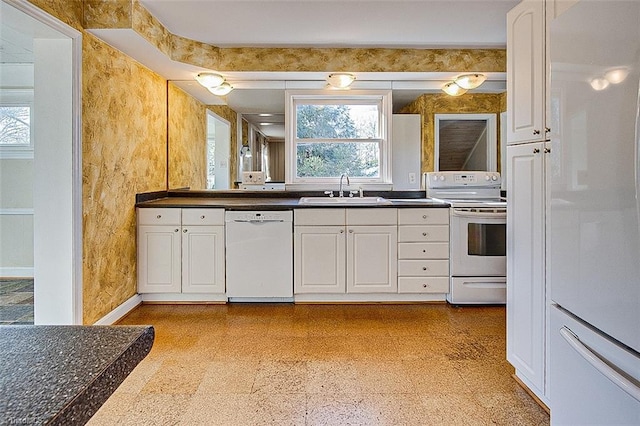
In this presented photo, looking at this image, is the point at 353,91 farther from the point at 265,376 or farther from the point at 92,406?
the point at 92,406

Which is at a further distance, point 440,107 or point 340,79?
point 440,107

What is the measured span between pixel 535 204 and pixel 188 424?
6.06 ft

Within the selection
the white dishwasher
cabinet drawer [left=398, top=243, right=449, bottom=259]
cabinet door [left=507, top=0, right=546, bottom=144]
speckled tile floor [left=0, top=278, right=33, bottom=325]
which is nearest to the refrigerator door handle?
cabinet door [left=507, top=0, right=546, bottom=144]

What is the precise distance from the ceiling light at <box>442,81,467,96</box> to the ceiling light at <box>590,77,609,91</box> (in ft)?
9.74

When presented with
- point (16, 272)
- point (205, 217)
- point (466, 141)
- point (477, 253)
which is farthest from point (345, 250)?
point (16, 272)

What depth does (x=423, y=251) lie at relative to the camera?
12.0ft

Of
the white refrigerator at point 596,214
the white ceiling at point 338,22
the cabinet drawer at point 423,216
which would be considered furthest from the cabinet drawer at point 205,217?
the white refrigerator at point 596,214

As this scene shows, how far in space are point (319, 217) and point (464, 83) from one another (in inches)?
70.9

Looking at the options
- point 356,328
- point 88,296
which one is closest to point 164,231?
point 88,296

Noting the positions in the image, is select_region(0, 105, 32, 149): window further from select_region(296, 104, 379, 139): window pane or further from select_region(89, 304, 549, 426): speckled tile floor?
select_region(296, 104, 379, 139): window pane

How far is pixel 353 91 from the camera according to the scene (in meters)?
4.32

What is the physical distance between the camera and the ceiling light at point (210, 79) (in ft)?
12.4

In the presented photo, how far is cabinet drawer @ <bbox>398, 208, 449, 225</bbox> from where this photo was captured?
3.65 meters

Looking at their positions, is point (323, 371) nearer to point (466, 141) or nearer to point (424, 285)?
point (424, 285)
